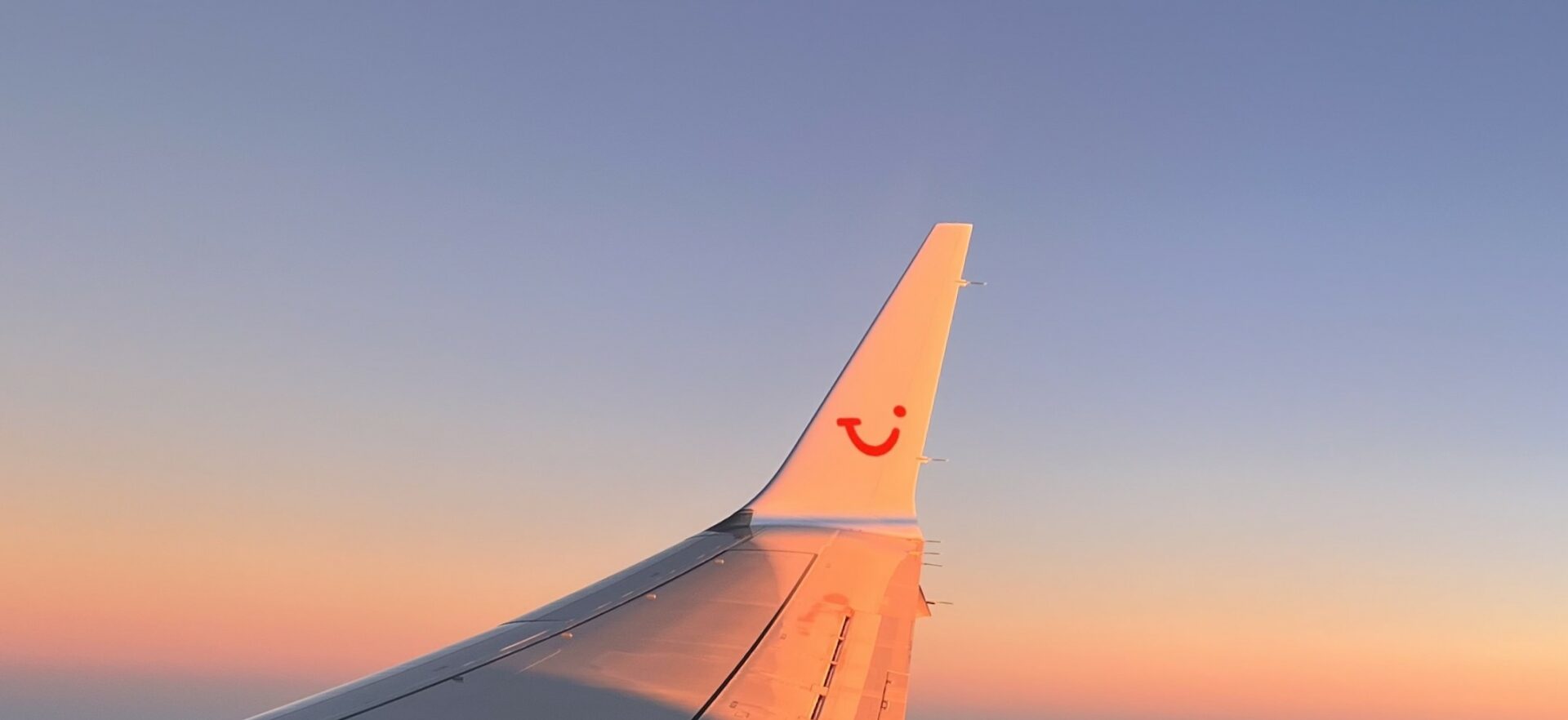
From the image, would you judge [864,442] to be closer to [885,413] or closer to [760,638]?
[885,413]

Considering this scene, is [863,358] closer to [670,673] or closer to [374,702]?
[670,673]

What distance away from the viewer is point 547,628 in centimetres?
650

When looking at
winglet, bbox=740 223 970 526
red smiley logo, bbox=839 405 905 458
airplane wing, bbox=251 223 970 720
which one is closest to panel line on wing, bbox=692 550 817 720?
airplane wing, bbox=251 223 970 720

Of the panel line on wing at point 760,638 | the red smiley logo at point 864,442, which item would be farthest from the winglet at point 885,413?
the panel line on wing at point 760,638

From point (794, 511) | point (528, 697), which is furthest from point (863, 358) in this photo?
point (528, 697)

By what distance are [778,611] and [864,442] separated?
206 centimetres

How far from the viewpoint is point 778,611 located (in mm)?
6566

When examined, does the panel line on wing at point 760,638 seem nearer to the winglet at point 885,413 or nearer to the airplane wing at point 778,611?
the airplane wing at point 778,611

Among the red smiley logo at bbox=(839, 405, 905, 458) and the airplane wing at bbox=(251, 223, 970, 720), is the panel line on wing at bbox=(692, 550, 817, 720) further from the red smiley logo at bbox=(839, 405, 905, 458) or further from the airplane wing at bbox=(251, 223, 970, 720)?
the red smiley logo at bbox=(839, 405, 905, 458)

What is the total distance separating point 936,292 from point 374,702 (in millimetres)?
5178

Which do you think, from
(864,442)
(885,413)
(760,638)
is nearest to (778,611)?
(760,638)

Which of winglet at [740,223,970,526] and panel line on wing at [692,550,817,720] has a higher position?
winglet at [740,223,970,526]

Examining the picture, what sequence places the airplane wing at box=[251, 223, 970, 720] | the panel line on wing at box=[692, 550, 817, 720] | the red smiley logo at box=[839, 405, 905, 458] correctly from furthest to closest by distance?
the red smiley logo at box=[839, 405, 905, 458]
the airplane wing at box=[251, 223, 970, 720]
the panel line on wing at box=[692, 550, 817, 720]

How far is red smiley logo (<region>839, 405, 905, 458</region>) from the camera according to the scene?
821cm
